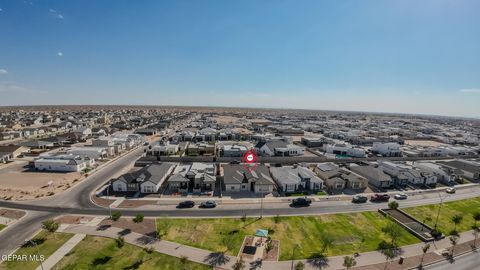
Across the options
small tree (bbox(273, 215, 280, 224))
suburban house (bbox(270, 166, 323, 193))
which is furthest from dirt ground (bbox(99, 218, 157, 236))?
suburban house (bbox(270, 166, 323, 193))

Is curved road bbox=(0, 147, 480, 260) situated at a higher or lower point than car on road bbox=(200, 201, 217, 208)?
lower

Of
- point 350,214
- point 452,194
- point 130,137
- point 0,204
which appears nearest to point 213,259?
point 350,214

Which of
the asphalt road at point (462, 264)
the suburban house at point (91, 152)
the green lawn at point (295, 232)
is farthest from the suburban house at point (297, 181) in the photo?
the suburban house at point (91, 152)

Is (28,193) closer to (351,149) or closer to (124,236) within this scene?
(124,236)

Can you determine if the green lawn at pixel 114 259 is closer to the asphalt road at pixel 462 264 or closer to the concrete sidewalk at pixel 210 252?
the concrete sidewalk at pixel 210 252

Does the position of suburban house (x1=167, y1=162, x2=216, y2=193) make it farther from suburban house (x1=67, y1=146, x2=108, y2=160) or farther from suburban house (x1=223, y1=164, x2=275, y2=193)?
Result: suburban house (x1=67, y1=146, x2=108, y2=160)

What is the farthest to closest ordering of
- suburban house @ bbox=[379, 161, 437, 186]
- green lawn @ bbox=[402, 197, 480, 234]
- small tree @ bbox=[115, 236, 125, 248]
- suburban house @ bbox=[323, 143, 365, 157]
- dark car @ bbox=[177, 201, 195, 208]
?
suburban house @ bbox=[323, 143, 365, 157] → suburban house @ bbox=[379, 161, 437, 186] → dark car @ bbox=[177, 201, 195, 208] → green lawn @ bbox=[402, 197, 480, 234] → small tree @ bbox=[115, 236, 125, 248]

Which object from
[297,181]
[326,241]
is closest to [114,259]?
[326,241]
